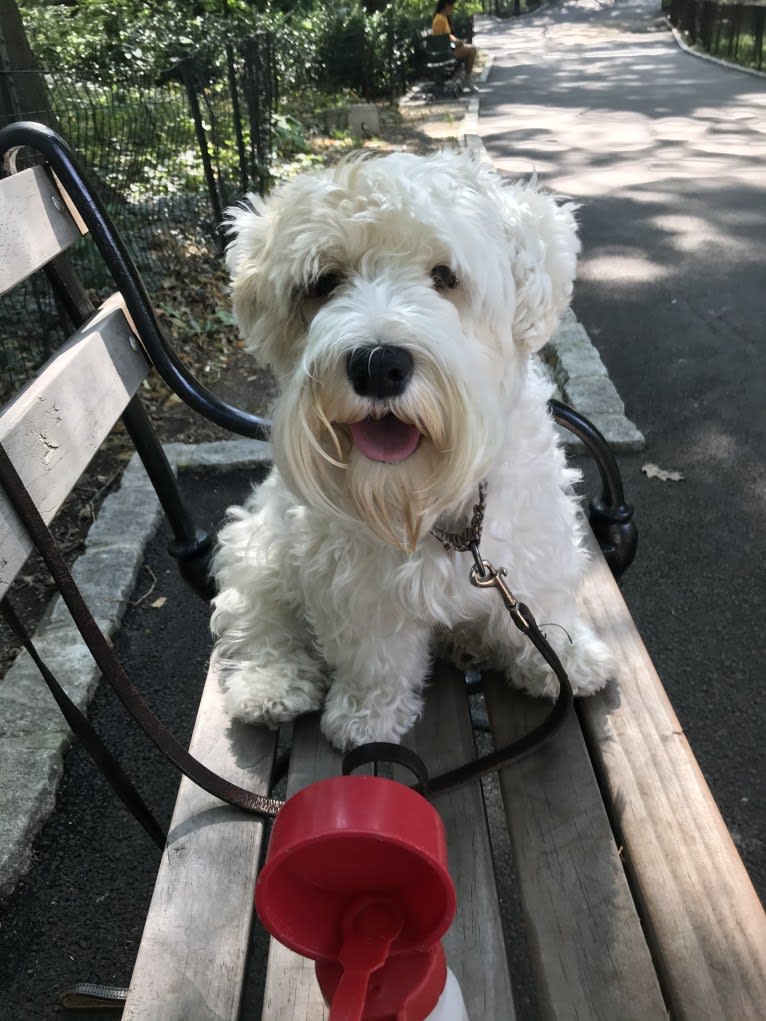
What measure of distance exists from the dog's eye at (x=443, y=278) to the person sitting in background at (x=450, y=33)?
1775 centimetres

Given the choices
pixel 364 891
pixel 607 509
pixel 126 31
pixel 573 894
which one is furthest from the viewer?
pixel 126 31

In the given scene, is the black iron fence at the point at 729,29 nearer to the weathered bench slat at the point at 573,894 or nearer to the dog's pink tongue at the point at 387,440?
the dog's pink tongue at the point at 387,440

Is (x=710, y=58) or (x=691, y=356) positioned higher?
(x=710, y=58)

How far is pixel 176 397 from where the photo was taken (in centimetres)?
516

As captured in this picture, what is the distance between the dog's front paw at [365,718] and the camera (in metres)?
1.79

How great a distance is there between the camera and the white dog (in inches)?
60.1

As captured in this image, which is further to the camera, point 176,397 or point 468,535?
point 176,397

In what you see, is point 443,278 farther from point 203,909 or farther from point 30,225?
point 203,909

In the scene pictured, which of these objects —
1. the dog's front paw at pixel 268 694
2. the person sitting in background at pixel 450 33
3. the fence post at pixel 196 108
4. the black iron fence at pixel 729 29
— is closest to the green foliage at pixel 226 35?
the fence post at pixel 196 108

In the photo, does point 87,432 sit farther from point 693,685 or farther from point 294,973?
point 693,685

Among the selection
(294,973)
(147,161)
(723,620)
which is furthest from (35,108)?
(294,973)

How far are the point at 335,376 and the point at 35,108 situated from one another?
4.21 m

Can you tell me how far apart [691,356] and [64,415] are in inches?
177

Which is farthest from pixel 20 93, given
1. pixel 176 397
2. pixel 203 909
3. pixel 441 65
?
pixel 441 65
